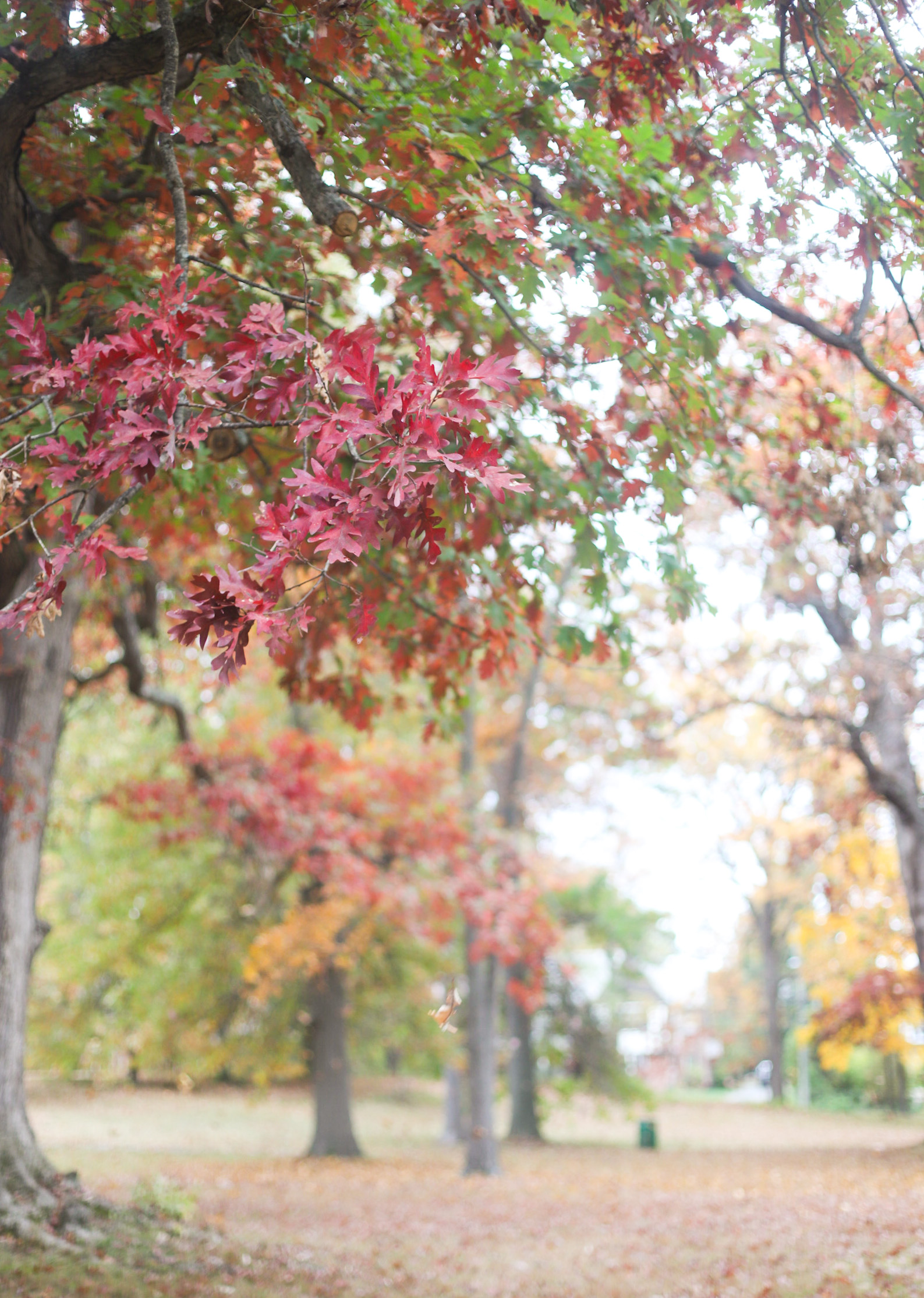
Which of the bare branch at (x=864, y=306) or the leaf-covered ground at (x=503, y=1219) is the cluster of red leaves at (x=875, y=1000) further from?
the bare branch at (x=864, y=306)

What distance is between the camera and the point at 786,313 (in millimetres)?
4945

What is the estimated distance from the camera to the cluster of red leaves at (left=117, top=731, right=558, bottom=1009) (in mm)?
11969

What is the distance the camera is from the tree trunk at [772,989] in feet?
101

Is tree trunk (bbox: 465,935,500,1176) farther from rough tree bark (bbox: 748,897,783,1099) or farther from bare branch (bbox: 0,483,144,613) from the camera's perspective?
rough tree bark (bbox: 748,897,783,1099)

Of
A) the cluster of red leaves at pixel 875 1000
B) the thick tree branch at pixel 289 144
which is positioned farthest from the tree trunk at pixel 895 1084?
the thick tree branch at pixel 289 144

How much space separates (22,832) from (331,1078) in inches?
399

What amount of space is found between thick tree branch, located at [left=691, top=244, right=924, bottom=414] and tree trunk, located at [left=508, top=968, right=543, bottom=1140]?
16686 mm

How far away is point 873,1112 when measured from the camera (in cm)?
2709

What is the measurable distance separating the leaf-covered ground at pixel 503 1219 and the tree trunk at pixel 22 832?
869mm

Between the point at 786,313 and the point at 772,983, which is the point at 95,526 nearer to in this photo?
the point at 786,313

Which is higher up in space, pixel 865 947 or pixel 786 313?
pixel 786 313

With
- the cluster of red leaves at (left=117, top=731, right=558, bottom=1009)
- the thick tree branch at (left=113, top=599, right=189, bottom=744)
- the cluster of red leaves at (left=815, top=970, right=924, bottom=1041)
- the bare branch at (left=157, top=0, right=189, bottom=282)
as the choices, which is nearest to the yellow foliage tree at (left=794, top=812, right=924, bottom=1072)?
the cluster of red leaves at (left=815, top=970, right=924, bottom=1041)

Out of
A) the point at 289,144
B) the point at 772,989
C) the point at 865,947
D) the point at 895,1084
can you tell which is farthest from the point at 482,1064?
the point at 772,989

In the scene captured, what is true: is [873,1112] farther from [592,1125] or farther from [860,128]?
[860,128]
